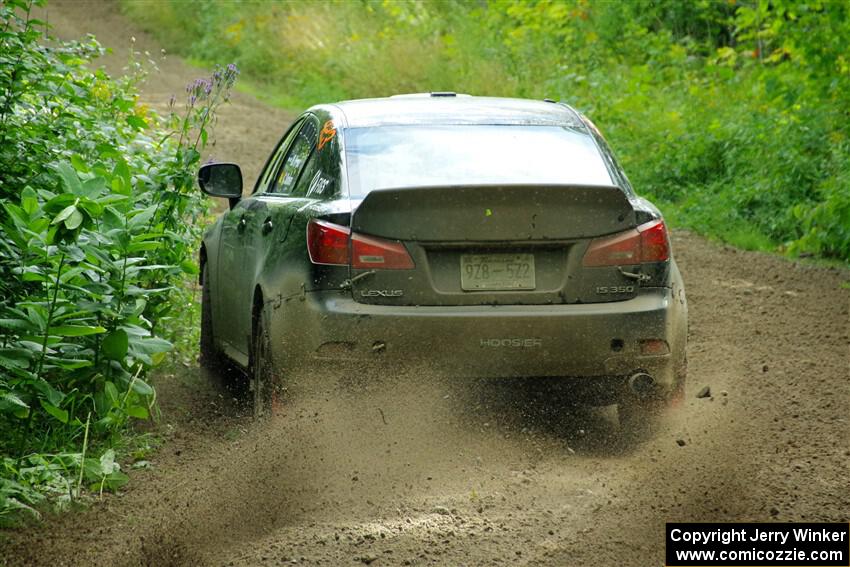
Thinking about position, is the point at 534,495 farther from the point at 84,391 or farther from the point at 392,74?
the point at 392,74

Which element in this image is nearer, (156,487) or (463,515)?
(463,515)

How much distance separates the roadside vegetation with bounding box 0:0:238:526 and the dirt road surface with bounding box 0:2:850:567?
0.93 feet

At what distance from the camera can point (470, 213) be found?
552cm

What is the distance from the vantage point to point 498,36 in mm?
25406

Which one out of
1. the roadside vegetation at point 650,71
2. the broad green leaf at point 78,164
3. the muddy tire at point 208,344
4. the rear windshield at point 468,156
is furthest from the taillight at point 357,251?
the roadside vegetation at point 650,71

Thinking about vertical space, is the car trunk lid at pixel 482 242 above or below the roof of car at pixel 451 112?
below

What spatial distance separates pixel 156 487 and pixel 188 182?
6.71 feet

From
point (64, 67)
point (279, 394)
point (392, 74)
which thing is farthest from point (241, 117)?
Result: point (279, 394)

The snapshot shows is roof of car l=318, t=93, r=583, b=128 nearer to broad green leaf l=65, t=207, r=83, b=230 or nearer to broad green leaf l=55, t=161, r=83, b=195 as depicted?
broad green leaf l=55, t=161, r=83, b=195

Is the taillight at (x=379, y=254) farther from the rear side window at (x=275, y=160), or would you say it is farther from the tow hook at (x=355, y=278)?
the rear side window at (x=275, y=160)

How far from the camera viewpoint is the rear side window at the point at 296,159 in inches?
265

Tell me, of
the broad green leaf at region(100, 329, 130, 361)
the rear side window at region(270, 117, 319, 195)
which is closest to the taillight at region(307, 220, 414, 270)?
the broad green leaf at region(100, 329, 130, 361)

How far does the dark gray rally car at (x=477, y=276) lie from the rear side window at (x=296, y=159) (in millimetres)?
633

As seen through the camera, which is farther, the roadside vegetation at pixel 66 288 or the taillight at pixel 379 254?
the taillight at pixel 379 254
